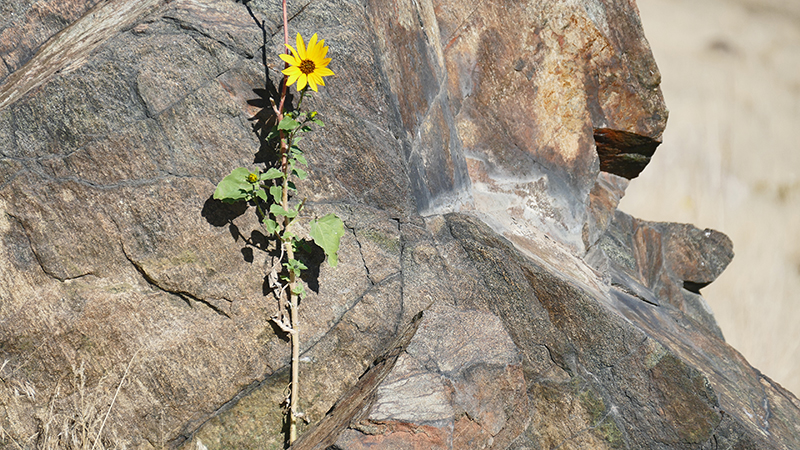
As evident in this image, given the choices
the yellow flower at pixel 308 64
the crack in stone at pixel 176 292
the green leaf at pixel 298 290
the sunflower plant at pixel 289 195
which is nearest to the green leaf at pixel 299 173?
the sunflower plant at pixel 289 195

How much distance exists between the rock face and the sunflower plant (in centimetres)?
6

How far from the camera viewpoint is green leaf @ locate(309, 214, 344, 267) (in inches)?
90.4

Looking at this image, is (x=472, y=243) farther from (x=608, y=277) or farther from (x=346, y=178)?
(x=608, y=277)

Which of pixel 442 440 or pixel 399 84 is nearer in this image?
pixel 442 440

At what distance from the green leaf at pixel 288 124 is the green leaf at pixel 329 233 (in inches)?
14.4

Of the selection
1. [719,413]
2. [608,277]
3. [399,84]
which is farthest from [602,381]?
[399,84]

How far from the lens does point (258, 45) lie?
2.51 m

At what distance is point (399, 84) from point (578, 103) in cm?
162

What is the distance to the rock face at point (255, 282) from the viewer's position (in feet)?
7.15

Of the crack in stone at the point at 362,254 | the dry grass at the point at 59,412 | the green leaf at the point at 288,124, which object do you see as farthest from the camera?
the crack in stone at the point at 362,254

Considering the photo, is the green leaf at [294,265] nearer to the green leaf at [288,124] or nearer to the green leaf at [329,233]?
the green leaf at [329,233]

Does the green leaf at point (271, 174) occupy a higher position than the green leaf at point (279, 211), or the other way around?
the green leaf at point (271, 174)

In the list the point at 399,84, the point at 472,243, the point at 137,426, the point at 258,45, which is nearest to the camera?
the point at 137,426

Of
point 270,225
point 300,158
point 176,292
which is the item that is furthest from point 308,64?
point 176,292
